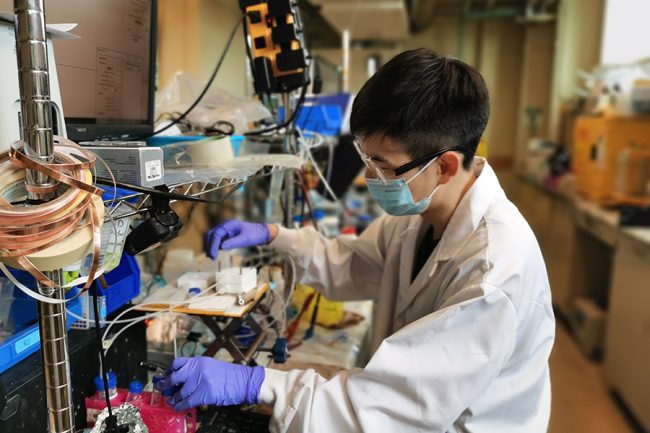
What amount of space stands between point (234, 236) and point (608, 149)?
10.1ft

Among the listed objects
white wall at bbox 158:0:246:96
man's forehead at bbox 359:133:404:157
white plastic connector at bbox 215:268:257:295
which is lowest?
white plastic connector at bbox 215:268:257:295

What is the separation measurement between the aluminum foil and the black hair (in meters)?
0.71

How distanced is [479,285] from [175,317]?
0.76 metres

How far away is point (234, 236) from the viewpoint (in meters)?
1.29

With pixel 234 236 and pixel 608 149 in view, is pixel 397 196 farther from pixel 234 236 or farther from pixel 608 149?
pixel 608 149

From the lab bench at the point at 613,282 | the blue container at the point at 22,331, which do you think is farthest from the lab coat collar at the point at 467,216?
the lab bench at the point at 613,282

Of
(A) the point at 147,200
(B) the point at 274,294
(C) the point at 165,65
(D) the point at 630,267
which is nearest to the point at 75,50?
(A) the point at 147,200

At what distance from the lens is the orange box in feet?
10.7

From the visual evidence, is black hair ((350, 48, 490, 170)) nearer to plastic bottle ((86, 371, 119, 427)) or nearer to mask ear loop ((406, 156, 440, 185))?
mask ear loop ((406, 156, 440, 185))

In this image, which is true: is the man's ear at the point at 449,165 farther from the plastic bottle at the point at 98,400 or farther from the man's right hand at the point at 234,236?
the plastic bottle at the point at 98,400

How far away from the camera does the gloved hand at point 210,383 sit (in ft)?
2.76

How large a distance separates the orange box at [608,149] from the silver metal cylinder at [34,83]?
351 cm

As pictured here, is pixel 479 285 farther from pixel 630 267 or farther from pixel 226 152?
pixel 630 267

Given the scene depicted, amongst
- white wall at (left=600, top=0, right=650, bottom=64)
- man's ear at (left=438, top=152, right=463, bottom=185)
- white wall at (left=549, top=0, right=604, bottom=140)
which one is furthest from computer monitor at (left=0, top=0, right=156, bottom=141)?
white wall at (left=549, top=0, right=604, bottom=140)
